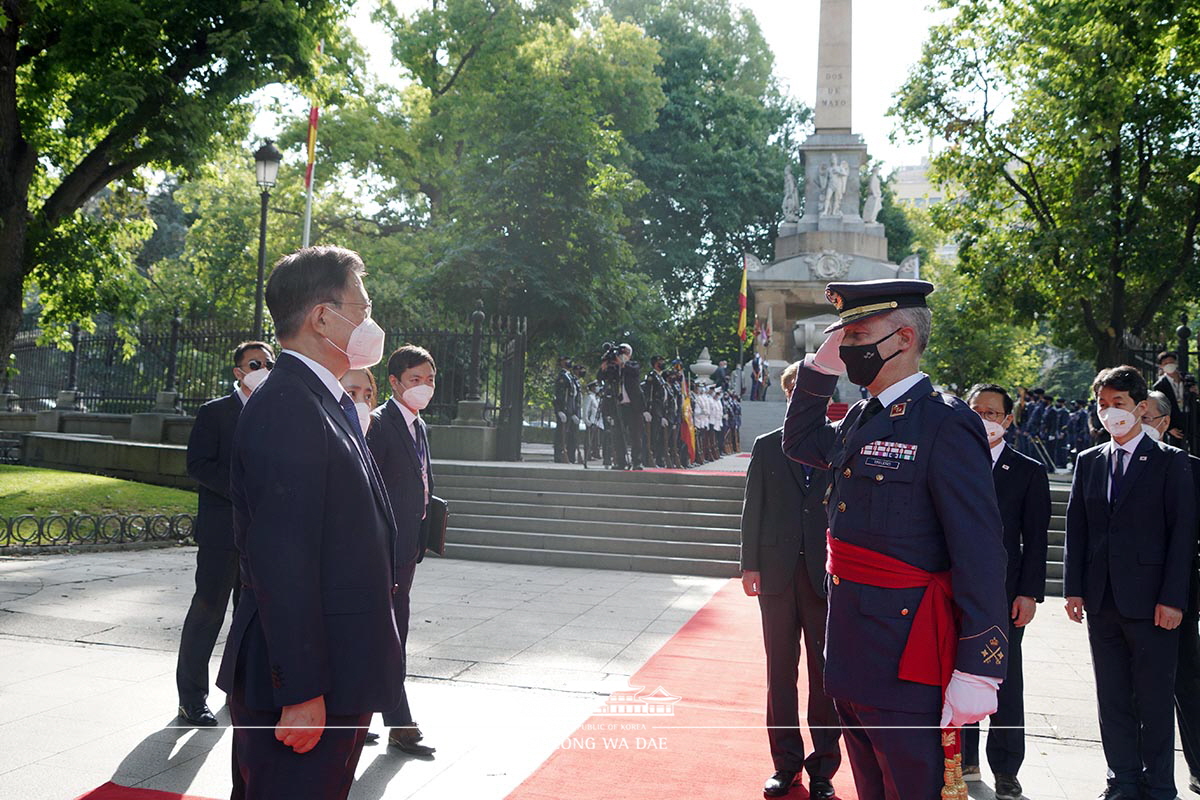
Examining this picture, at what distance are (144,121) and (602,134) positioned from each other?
15.2m

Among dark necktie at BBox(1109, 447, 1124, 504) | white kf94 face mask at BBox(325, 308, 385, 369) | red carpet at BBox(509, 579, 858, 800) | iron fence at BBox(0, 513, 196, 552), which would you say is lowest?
red carpet at BBox(509, 579, 858, 800)

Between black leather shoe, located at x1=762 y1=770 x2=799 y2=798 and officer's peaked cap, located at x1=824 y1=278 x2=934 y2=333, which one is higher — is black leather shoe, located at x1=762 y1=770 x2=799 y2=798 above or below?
below

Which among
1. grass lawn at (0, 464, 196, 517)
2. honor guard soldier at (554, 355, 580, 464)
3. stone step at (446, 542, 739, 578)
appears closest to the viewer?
stone step at (446, 542, 739, 578)

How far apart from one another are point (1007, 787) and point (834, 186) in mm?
30446

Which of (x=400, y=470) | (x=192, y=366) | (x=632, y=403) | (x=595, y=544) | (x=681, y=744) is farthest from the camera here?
(x=192, y=366)

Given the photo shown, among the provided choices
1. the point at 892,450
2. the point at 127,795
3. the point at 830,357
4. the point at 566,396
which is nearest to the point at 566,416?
the point at 566,396

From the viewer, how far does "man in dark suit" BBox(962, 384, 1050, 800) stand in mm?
4699

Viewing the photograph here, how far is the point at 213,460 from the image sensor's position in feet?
17.4

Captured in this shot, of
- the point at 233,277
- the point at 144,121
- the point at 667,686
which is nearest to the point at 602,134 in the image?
the point at 233,277

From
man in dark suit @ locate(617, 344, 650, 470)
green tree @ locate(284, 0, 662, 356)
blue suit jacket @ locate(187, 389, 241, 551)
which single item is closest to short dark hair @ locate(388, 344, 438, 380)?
blue suit jacket @ locate(187, 389, 241, 551)

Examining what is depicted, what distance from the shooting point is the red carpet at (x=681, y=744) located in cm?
450

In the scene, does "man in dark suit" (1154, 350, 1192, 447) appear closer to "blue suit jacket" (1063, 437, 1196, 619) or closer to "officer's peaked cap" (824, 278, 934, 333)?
"blue suit jacket" (1063, 437, 1196, 619)

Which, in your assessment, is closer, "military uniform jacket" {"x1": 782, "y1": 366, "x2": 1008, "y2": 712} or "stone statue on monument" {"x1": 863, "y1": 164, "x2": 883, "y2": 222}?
"military uniform jacket" {"x1": 782, "y1": 366, "x2": 1008, "y2": 712}

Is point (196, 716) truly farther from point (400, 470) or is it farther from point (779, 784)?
point (779, 784)
